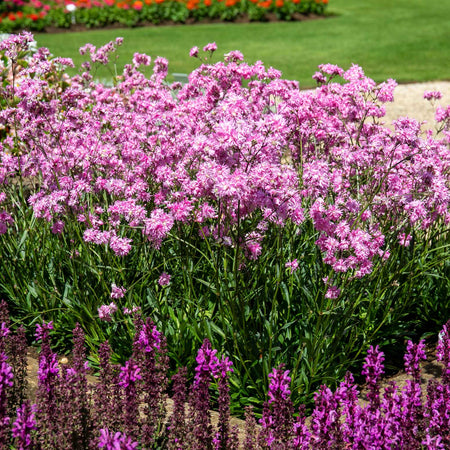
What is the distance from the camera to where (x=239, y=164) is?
3480mm

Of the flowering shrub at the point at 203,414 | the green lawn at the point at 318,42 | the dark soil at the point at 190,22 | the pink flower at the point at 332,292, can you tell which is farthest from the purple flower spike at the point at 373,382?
the dark soil at the point at 190,22

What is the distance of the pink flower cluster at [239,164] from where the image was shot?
3.38 meters

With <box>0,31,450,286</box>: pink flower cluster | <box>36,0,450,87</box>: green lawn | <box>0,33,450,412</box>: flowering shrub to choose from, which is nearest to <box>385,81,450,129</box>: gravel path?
<box>36,0,450,87</box>: green lawn

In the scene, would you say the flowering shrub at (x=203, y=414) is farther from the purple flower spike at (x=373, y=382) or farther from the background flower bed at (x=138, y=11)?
the background flower bed at (x=138, y=11)

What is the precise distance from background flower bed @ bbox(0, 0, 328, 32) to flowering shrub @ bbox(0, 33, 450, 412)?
17.5 meters

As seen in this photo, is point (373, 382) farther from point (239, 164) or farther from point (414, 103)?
point (414, 103)

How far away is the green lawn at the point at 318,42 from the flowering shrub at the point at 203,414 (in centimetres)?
1043

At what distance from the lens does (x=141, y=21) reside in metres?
21.8

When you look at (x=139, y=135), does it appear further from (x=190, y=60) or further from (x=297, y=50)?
(x=297, y=50)

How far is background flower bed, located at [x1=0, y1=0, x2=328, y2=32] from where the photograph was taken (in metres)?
21.3

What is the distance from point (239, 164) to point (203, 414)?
1239mm

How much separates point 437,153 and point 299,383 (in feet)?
5.70

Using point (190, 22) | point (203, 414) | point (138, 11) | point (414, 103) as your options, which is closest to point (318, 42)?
point (190, 22)

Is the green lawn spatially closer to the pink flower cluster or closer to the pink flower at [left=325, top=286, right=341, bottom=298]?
the pink flower cluster
